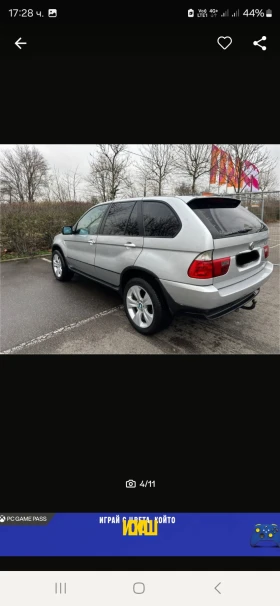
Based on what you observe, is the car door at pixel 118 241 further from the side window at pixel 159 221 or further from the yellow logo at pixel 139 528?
the yellow logo at pixel 139 528

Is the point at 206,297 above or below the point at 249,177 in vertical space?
below

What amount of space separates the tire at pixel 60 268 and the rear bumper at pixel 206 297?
3023 millimetres

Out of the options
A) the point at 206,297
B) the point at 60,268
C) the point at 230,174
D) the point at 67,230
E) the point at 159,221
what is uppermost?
the point at 230,174

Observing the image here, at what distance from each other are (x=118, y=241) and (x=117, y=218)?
0.41 m

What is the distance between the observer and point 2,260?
296 inches

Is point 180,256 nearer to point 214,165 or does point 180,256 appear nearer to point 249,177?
point 214,165

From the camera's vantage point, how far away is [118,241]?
327cm

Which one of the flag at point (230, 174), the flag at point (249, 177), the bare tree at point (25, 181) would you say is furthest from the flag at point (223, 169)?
the bare tree at point (25, 181)

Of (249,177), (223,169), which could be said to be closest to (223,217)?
(223,169)

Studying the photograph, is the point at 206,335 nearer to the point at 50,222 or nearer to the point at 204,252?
the point at 204,252

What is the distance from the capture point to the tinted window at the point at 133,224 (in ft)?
10.00

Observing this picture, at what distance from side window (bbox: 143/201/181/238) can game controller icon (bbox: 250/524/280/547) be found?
2209 millimetres

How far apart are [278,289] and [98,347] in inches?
157

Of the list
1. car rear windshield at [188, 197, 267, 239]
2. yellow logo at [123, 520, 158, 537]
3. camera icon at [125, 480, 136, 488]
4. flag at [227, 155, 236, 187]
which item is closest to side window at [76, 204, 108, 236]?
car rear windshield at [188, 197, 267, 239]
